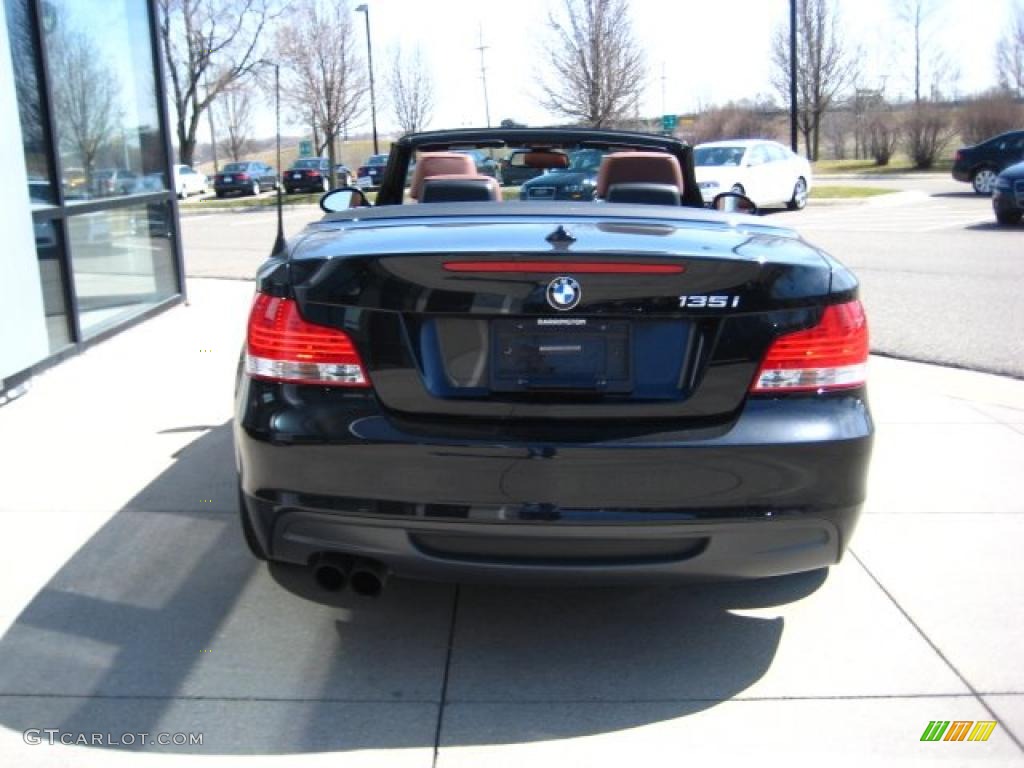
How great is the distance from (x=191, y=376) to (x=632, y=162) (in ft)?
12.5

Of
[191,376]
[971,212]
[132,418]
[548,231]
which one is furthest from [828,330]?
[971,212]

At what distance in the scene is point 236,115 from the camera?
64750mm

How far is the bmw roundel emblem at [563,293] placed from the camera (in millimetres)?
2990

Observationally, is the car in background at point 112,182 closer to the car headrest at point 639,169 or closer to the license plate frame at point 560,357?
the car headrest at point 639,169

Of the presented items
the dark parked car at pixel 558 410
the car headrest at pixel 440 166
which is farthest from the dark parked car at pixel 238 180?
the dark parked car at pixel 558 410

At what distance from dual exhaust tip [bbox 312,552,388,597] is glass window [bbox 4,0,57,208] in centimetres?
526

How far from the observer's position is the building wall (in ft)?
22.1

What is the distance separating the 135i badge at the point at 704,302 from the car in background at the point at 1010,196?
16407 mm

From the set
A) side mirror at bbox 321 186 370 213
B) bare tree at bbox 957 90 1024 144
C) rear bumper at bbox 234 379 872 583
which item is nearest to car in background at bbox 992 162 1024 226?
side mirror at bbox 321 186 370 213

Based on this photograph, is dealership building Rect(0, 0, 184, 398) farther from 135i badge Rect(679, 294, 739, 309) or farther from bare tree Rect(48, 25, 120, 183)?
135i badge Rect(679, 294, 739, 309)

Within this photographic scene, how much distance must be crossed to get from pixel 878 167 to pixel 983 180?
18.5m

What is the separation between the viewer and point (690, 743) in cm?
299

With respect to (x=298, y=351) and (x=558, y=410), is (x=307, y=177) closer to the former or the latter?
(x=298, y=351)

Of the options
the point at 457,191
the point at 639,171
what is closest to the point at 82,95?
the point at 457,191
